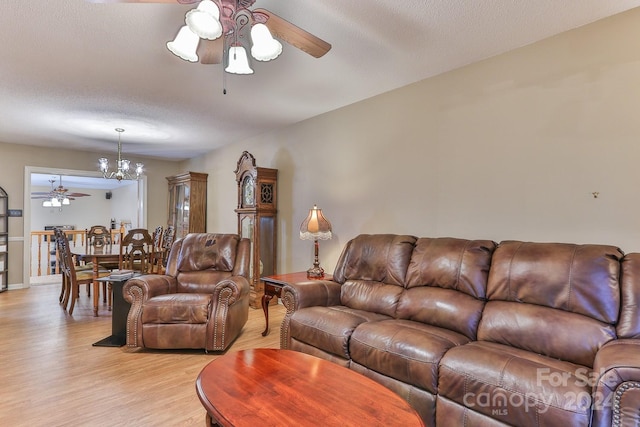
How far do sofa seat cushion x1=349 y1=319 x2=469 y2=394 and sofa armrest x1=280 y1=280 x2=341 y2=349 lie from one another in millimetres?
630

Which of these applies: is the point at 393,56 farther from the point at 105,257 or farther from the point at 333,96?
the point at 105,257

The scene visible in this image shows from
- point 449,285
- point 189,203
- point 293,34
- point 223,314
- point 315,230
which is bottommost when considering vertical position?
point 223,314

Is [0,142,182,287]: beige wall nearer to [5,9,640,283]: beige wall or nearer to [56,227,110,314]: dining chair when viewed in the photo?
[56,227,110,314]: dining chair

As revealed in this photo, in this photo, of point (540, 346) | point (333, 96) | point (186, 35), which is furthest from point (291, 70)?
point (540, 346)

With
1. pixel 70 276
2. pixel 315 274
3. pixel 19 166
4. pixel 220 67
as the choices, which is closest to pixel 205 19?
pixel 220 67

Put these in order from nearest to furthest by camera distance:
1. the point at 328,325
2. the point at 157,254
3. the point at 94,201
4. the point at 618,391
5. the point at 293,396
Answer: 1. the point at 618,391
2. the point at 293,396
3. the point at 328,325
4. the point at 157,254
5. the point at 94,201

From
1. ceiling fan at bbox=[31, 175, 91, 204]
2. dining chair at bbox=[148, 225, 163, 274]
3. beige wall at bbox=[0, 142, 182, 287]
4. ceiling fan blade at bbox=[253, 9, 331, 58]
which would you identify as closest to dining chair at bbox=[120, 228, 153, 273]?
dining chair at bbox=[148, 225, 163, 274]

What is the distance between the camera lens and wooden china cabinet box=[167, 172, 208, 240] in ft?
19.9

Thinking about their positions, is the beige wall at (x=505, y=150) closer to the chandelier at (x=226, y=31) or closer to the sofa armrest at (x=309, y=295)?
the sofa armrest at (x=309, y=295)

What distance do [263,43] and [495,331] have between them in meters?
2.06

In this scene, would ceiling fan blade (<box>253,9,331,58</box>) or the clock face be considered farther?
the clock face

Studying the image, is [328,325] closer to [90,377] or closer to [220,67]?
[90,377]

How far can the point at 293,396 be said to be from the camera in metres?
1.43

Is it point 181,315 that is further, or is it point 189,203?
point 189,203
